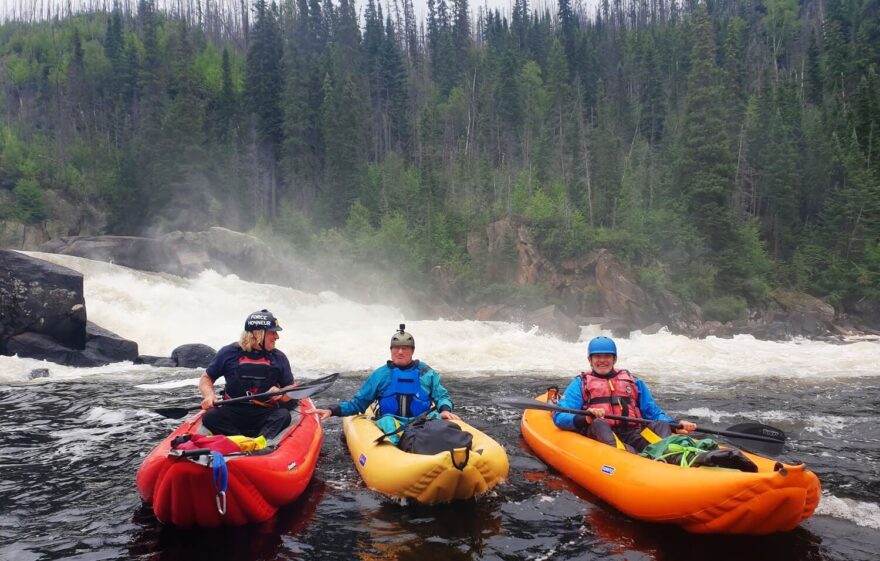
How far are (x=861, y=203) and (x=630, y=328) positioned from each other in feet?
51.9

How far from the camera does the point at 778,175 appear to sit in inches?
1444

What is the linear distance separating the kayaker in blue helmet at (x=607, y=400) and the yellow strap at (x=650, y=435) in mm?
29

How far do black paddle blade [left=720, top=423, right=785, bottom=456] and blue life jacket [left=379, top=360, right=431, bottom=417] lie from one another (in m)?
2.74

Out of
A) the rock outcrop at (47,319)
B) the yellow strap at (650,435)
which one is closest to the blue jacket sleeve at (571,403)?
the yellow strap at (650,435)

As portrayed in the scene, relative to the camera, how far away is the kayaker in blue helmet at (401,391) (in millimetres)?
6727

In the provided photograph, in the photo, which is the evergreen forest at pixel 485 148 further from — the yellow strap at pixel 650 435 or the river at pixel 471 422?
the yellow strap at pixel 650 435

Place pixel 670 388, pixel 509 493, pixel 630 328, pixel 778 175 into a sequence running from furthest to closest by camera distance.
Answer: pixel 778 175
pixel 630 328
pixel 670 388
pixel 509 493

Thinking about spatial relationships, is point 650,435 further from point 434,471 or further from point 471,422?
point 471,422

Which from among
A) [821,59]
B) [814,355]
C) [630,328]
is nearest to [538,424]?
[814,355]

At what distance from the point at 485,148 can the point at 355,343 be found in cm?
3364

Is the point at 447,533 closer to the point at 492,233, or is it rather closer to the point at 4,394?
the point at 4,394

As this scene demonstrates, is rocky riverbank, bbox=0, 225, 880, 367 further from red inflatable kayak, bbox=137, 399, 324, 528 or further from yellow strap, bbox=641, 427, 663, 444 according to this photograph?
red inflatable kayak, bbox=137, 399, 324, 528

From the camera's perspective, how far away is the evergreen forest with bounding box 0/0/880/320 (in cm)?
3297

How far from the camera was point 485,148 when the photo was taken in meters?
48.3
